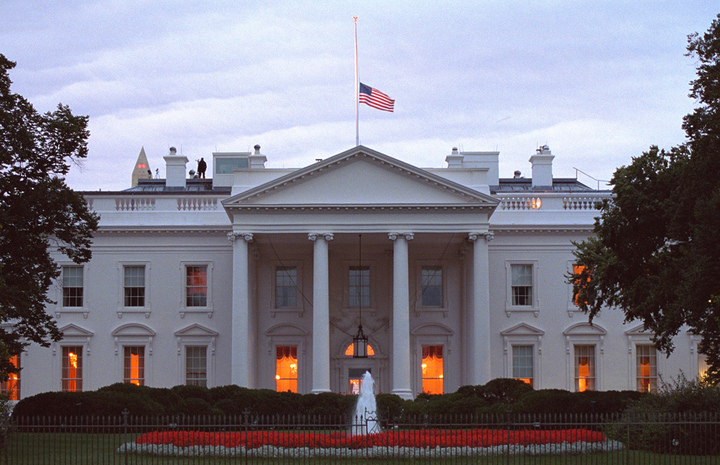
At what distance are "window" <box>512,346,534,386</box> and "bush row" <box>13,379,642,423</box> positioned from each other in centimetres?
779

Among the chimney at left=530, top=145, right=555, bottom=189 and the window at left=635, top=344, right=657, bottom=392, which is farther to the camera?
the chimney at left=530, top=145, right=555, bottom=189

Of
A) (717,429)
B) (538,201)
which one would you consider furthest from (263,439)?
(538,201)

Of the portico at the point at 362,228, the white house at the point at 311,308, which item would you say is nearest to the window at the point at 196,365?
the white house at the point at 311,308

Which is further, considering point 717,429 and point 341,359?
point 341,359

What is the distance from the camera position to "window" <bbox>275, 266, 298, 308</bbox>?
142ft

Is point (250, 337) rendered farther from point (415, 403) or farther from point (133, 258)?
point (415, 403)

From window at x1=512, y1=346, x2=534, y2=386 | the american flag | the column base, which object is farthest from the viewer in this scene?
window at x1=512, y1=346, x2=534, y2=386

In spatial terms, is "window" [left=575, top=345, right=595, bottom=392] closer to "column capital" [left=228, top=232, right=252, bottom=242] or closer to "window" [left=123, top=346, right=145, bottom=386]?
"column capital" [left=228, top=232, right=252, bottom=242]

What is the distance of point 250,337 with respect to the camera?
40.9m

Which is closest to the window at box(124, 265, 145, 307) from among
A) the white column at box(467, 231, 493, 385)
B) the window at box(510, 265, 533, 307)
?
the white column at box(467, 231, 493, 385)

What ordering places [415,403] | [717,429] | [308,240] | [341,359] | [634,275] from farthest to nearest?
[341,359], [308,240], [415,403], [634,275], [717,429]

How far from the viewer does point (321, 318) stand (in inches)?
1508

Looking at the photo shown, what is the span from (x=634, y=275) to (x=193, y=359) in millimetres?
20862

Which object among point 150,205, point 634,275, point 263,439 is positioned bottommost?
point 263,439
